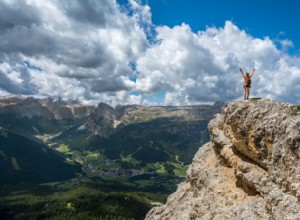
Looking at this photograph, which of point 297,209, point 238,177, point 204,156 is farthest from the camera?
point 204,156

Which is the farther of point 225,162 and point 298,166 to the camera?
point 225,162

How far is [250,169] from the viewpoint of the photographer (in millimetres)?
36031

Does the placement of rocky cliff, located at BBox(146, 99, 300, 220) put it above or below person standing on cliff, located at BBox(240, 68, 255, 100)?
below

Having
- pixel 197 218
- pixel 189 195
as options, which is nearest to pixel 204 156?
pixel 189 195

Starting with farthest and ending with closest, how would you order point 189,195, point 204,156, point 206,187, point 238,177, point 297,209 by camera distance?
point 204,156
point 189,195
point 206,187
point 238,177
point 297,209

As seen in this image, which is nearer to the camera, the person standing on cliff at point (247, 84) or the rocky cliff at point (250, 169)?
the rocky cliff at point (250, 169)

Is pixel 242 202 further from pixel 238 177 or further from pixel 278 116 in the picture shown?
pixel 278 116

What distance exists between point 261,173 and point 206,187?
9052mm

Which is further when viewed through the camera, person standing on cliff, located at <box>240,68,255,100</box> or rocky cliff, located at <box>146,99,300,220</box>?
person standing on cliff, located at <box>240,68,255,100</box>

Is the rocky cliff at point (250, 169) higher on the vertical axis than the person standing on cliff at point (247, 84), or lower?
lower

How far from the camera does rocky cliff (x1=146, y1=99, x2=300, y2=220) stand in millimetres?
29359

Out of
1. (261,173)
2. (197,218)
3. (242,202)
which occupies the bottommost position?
(197,218)

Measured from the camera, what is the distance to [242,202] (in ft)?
111

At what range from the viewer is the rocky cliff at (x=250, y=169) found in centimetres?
2936
